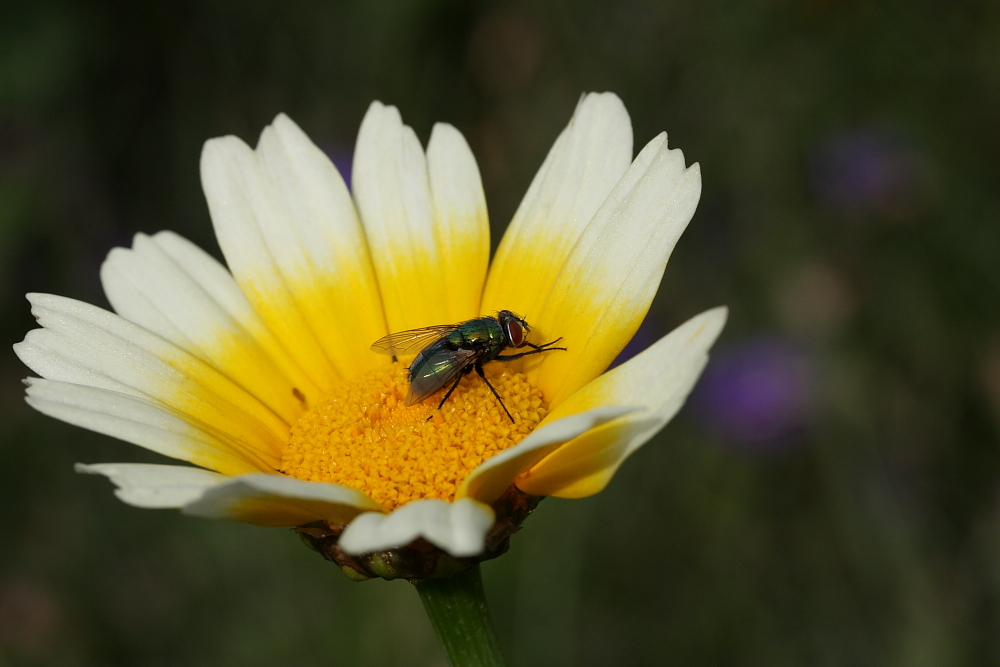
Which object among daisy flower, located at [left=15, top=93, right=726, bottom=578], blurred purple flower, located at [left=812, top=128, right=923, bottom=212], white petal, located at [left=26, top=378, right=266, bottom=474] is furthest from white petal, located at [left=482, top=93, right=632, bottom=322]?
blurred purple flower, located at [left=812, top=128, right=923, bottom=212]

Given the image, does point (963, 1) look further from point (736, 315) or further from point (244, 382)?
point (244, 382)

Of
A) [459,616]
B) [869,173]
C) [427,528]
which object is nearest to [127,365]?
[459,616]

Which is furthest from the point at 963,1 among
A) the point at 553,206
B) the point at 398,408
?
the point at 398,408

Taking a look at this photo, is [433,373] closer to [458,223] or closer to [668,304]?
[458,223]

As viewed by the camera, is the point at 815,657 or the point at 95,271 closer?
the point at 815,657

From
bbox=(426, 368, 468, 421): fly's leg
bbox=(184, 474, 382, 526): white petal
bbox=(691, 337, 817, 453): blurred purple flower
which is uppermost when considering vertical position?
bbox=(426, 368, 468, 421): fly's leg

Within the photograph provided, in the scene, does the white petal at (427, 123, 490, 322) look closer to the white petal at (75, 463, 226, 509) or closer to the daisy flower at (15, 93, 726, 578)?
the daisy flower at (15, 93, 726, 578)
